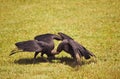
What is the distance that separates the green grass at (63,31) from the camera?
429 inches

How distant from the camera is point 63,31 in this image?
712 inches

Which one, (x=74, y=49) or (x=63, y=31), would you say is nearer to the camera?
(x=74, y=49)

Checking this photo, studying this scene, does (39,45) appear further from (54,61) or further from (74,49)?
(74,49)

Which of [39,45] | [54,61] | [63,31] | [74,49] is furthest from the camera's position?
[63,31]

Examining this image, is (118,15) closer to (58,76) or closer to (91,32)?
(91,32)

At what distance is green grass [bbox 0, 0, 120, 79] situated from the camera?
10891mm

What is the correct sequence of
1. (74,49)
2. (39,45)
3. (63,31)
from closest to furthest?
(74,49), (39,45), (63,31)

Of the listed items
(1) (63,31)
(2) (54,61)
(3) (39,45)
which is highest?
(3) (39,45)

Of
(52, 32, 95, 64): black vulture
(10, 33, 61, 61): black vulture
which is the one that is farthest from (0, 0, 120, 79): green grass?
(10, 33, 61, 61): black vulture

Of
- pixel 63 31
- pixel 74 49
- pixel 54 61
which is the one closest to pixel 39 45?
pixel 54 61

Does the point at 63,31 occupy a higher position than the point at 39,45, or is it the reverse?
the point at 39,45

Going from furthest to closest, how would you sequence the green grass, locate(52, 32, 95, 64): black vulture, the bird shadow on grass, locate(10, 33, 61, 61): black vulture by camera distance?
the bird shadow on grass → locate(10, 33, 61, 61): black vulture → locate(52, 32, 95, 64): black vulture → the green grass

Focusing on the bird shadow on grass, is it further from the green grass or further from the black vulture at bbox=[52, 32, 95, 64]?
the black vulture at bbox=[52, 32, 95, 64]

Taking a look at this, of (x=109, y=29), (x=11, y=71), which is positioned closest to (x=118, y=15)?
(x=109, y=29)
